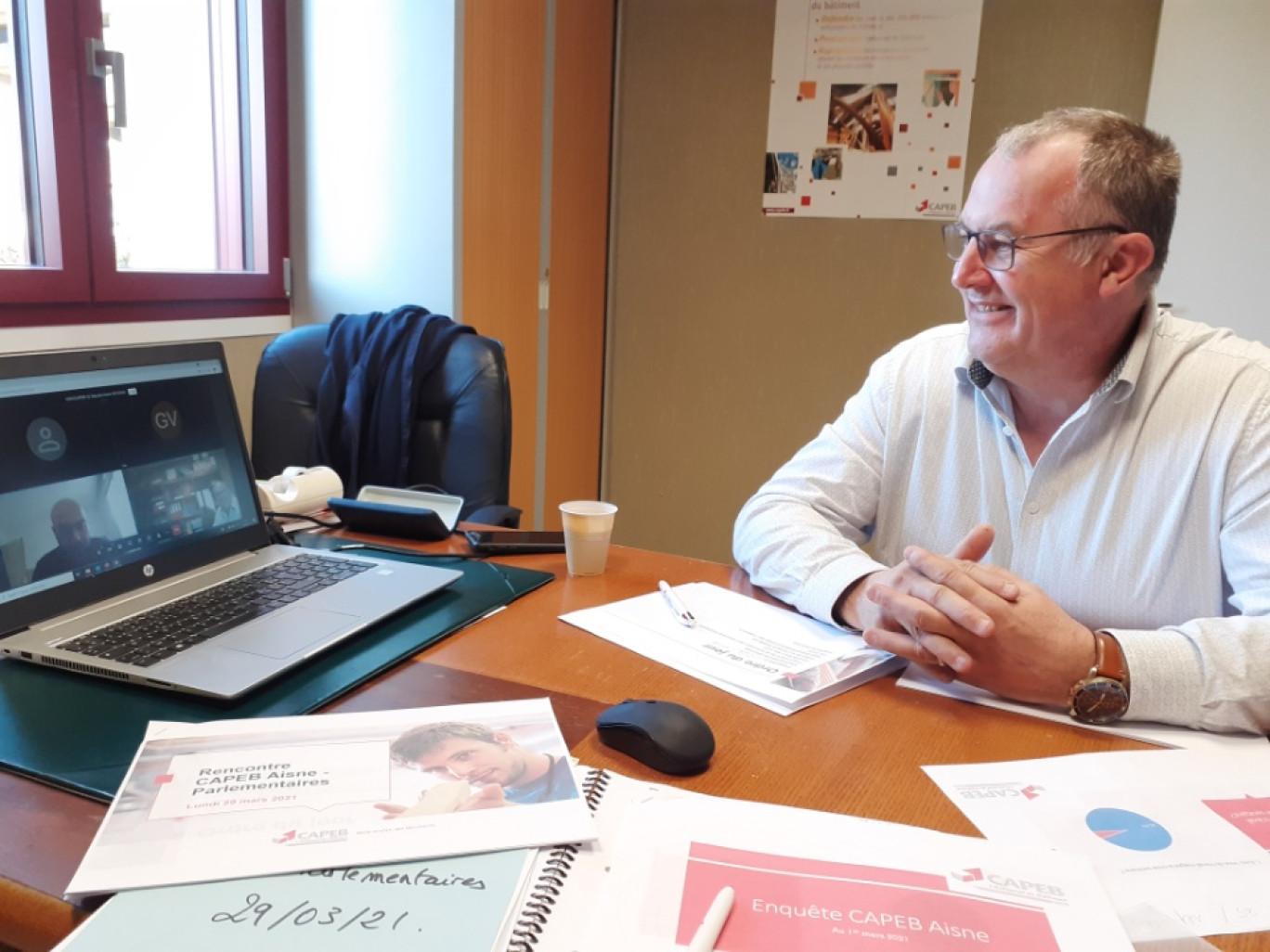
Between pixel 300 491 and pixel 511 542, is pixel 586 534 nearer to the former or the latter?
pixel 511 542

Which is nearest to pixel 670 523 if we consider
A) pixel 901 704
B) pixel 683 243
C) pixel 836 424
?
pixel 683 243

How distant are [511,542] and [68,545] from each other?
0.57 metres

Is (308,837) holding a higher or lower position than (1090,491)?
lower

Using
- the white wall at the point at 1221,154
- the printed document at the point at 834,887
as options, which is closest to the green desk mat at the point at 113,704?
the printed document at the point at 834,887

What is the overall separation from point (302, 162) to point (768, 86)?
1.50 meters

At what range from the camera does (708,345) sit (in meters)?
3.37

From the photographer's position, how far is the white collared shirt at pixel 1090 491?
1.19 meters

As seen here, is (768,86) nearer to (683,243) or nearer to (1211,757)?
(683,243)

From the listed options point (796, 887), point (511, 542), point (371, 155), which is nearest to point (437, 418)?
point (511, 542)

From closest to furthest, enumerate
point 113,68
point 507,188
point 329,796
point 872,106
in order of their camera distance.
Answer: point 329,796 → point 113,68 → point 507,188 → point 872,106

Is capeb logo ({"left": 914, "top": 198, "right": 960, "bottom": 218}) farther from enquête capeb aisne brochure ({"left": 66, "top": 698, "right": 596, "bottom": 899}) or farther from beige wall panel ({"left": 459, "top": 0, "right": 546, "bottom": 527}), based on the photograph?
enquête capeb aisne brochure ({"left": 66, "top": 698, "right": 596, "bottom": 899})

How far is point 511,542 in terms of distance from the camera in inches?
53.9

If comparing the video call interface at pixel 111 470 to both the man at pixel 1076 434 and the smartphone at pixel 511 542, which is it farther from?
the man at pixel 1076 434

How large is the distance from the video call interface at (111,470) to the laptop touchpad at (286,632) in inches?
7.1
